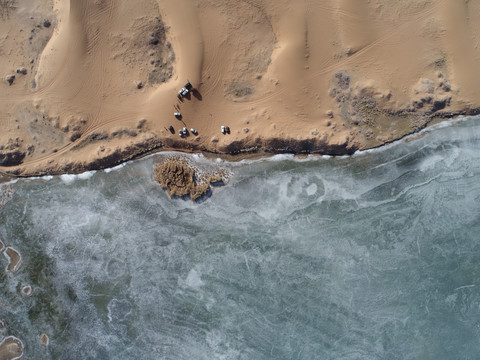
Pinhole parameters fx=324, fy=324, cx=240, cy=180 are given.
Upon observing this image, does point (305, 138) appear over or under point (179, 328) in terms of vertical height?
over

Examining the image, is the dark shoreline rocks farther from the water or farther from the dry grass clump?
the dry grass clump

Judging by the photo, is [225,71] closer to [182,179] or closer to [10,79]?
[182,179]

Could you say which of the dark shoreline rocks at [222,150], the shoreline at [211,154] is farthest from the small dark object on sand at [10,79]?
the shoreline at [211,154]

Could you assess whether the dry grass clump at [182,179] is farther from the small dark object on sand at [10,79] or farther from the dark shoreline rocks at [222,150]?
the small dark object on sand at [10,79]

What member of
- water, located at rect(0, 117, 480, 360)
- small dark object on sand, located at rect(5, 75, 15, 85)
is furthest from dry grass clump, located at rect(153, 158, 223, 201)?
small dark object on sand, located at rect(5, 75, 15, 85)

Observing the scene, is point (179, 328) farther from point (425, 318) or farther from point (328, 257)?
point (425, 318)

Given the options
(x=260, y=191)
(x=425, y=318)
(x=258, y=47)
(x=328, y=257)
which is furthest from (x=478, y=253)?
(x=258, y=47)
